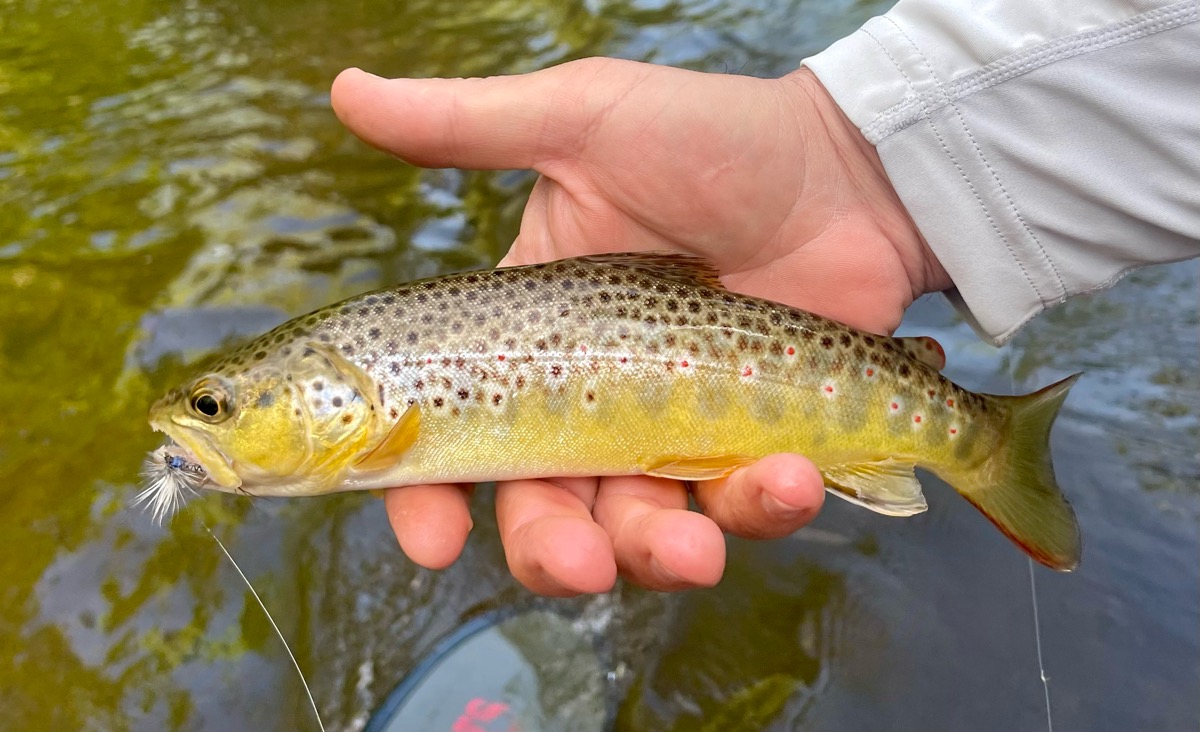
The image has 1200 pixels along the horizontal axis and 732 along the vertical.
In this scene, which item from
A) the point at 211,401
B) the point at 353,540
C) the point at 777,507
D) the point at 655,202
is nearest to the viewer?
the point at 777,507

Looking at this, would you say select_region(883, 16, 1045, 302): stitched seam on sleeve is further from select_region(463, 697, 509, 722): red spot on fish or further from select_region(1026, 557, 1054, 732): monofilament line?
select_region(463, 697, 509, 722): red spot on fish

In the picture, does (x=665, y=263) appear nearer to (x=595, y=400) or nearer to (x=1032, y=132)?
(x=595, y=400)

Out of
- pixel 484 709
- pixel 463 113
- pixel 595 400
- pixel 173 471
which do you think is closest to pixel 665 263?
pixel 595 400

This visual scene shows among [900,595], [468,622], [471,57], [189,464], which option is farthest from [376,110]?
[471,57]

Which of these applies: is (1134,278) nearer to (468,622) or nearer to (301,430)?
(468,622)

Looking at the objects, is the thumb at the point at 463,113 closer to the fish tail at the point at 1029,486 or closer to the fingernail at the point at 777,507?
the fingernail at the point at 777,507

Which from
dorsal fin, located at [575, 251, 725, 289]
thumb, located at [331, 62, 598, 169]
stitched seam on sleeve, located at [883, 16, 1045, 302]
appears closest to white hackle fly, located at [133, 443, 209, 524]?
thumb, located at [331, 62, 598, 169]

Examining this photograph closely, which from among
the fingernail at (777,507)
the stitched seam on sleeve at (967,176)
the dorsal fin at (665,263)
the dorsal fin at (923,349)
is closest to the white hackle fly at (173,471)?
the dorsal fin at (665,263)
